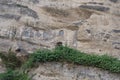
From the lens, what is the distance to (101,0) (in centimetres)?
1327

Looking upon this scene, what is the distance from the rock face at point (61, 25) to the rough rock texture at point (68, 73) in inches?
31.3

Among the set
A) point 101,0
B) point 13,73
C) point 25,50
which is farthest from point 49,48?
point 101,0

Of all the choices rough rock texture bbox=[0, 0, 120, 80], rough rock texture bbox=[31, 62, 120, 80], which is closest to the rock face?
rough rock texture bbox=[0, 0, 120, 80]

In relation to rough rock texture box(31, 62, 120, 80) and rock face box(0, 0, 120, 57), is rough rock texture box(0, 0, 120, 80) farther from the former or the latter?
rough rock texture box(31, 62, 120, 80)

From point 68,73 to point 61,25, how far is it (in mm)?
1802

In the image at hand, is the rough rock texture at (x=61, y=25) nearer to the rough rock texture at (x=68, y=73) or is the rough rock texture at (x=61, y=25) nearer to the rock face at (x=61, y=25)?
the rock face at (x=61, y=25)

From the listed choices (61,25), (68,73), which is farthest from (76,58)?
(61,25)

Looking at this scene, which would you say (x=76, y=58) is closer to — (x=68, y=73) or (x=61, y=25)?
(x=68, y=73)

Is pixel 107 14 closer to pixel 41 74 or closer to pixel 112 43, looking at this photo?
pixel 112 43

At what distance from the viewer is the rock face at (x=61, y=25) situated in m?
12.5

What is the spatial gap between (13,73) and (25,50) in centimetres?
107

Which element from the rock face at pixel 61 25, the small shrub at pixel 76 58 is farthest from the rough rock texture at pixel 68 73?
the rock face at pixel 61 25

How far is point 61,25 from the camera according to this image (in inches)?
505

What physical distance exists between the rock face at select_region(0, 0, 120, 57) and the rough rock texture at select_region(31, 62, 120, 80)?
2.60 ft
